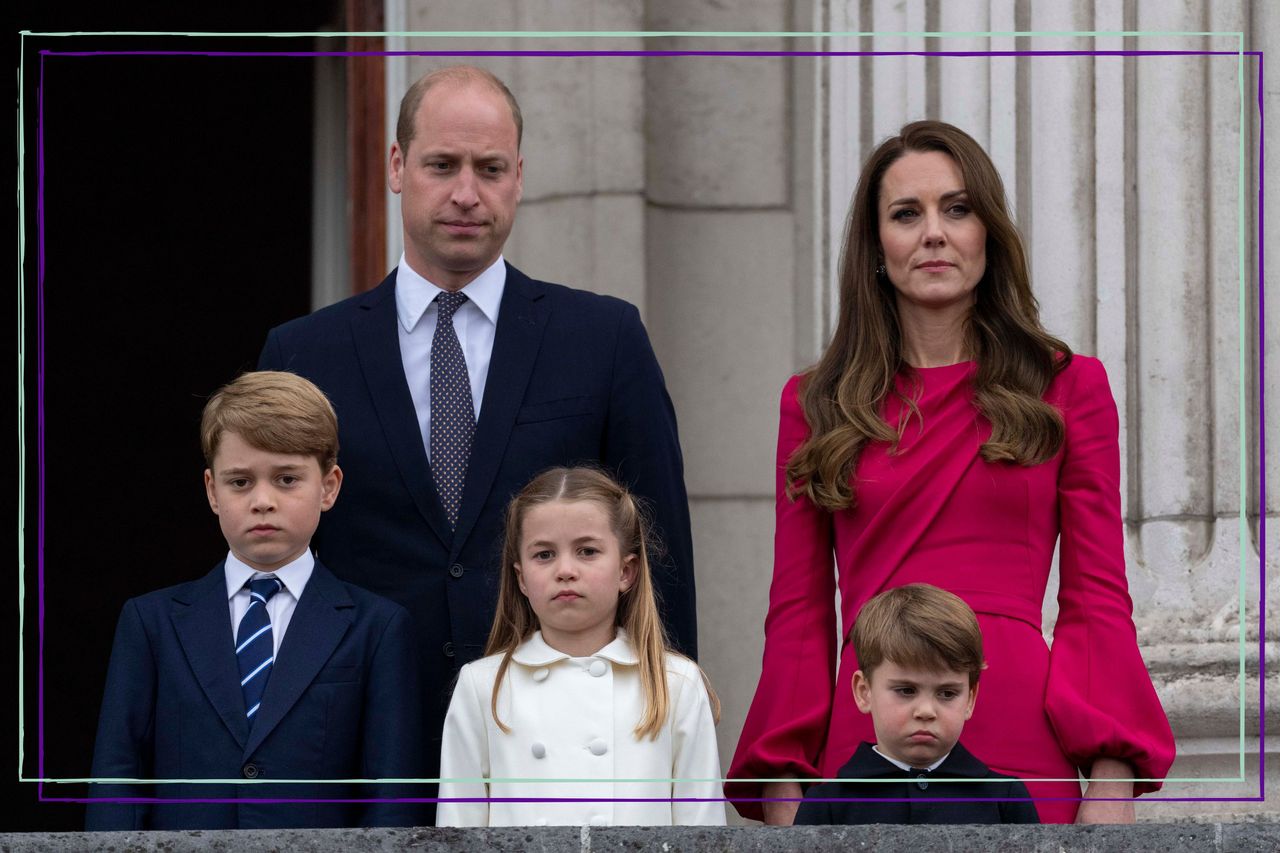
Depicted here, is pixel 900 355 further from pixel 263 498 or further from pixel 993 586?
pixel 263 498

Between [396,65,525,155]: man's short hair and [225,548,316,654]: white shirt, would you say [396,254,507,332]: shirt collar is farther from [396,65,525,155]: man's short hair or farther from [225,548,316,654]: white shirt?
[225,548,316,654]: white shirt

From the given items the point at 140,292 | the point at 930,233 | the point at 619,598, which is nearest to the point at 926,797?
the point at 619,598

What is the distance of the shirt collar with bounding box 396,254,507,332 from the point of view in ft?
13.5

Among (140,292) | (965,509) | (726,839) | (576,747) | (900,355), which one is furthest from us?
(140,292)

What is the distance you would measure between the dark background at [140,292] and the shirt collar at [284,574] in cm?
482

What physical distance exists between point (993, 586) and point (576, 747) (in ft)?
2.49

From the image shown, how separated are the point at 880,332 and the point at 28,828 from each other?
17.6ft

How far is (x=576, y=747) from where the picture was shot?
12.2 ft

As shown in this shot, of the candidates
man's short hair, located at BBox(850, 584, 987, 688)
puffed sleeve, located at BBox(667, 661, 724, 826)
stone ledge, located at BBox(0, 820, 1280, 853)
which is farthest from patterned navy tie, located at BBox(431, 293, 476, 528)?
man's short hair, located at BBox(850, 584, 987, 688)

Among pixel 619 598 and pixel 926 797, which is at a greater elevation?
pixel 619 598

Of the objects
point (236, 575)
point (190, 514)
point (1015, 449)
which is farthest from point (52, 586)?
point (1015, 449)

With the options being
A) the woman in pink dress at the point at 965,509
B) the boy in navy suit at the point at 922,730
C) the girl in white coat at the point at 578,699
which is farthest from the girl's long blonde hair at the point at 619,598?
the boy in navy suit at the point at 922,730

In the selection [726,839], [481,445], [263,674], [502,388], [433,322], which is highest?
[433,322]

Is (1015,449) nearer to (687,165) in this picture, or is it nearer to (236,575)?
(236,575)
